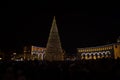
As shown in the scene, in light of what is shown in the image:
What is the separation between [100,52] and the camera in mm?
130125

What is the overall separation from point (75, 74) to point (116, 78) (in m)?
2.17

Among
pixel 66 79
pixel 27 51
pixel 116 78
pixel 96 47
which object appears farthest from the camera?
pixel 96 47

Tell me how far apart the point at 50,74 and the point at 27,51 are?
99.8m

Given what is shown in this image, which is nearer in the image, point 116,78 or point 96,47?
point 116,78

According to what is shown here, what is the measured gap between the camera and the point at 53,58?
146 feet

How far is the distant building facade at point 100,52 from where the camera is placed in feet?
367

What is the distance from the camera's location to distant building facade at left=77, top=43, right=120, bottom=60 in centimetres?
11175

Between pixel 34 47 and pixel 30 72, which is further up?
pixel 34 47

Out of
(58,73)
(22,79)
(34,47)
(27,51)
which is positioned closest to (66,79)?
(58,73)

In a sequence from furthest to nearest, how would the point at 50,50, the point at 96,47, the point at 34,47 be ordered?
the point at 96,47 < the point at 34,47 < the point at 50,50

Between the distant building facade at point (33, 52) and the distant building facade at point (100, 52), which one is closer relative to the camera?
the distant building facade at point (33, 52)

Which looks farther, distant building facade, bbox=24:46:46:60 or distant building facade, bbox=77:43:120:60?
distant building facade, bbox=77:43:120:60

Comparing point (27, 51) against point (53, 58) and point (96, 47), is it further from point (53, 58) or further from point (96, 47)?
point (53, 58)

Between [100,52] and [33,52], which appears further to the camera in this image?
[100,52]
